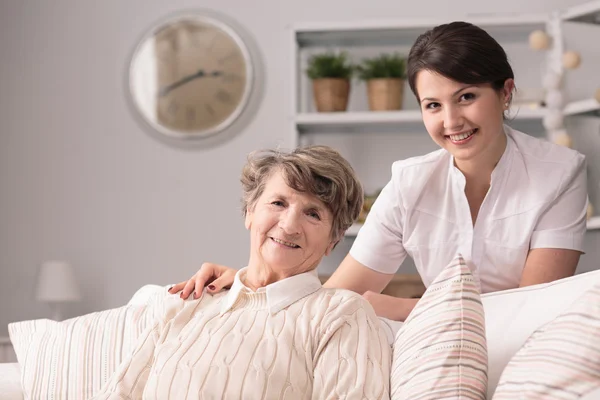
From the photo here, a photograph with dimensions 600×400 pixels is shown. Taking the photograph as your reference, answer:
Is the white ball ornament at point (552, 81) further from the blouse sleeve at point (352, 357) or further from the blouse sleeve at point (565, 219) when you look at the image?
the blouse sleeve at point (352, 357)

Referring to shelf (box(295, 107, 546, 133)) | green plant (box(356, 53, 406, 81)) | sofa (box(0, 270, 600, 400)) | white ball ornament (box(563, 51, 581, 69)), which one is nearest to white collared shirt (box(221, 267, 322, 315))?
sofa (box(0, 270, 600, 400))

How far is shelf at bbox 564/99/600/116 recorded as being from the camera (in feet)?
11.2

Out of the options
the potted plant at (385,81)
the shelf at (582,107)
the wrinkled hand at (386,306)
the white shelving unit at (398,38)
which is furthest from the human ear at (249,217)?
the shelf at (582,107)

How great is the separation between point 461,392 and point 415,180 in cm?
86

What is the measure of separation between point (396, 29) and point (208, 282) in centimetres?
230

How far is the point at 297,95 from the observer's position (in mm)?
3697

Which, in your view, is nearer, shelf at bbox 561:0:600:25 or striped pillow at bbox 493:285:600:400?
striped pillow at bbox 493:285:600:400

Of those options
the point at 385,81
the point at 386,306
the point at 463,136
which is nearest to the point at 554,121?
the point at 385,81

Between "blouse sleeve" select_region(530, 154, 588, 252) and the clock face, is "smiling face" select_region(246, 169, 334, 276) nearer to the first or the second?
"blouse sleeve" select_region(530, 154, 588, 252)

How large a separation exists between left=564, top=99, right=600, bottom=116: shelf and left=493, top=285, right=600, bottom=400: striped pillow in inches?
98.5

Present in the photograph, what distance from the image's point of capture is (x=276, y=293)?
59.8 inches

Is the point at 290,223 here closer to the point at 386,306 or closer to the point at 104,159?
the point at 386,306

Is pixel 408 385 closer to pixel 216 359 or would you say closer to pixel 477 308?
pixel 477 308

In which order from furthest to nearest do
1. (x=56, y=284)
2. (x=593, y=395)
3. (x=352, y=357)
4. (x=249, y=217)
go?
(x=56, y=284) → (x=249, y=217) → (x=352, y=357) → (x=593, y=395)
